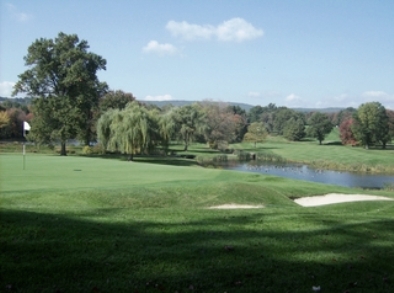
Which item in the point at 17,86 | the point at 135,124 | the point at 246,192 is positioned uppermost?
the point at 17,86

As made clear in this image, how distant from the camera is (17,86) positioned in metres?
47.8

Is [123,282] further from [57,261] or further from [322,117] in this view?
[322,117]

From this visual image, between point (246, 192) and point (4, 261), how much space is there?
522 inches

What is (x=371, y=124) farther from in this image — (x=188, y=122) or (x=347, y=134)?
(x=188, y=122)

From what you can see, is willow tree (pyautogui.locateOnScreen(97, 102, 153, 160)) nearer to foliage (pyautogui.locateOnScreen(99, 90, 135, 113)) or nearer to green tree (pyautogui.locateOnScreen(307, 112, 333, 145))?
foliage (pyautogui.locateOnScreen(99, 90, 135, 113))

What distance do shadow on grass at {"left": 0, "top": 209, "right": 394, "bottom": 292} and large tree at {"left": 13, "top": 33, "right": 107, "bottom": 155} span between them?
41347mm

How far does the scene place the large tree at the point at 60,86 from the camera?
47406 millimetres

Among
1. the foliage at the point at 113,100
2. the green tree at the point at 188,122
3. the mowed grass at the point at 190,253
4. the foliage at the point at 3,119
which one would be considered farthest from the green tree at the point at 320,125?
the mowed grass at the point at 190,253

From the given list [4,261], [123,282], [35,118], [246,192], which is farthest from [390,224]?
[35,118]

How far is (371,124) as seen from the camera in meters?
78.8

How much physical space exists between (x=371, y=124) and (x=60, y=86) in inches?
2233

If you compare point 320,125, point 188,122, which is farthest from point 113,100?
point 320,125

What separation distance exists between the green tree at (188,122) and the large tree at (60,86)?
75.2 ft

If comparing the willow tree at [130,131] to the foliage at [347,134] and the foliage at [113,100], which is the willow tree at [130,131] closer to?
the foliage at [113,100]
